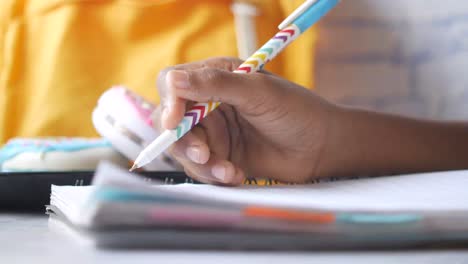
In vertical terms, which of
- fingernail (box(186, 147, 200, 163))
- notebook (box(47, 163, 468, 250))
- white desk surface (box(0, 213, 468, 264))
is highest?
fingernail (box(186, 147, 200, 163))

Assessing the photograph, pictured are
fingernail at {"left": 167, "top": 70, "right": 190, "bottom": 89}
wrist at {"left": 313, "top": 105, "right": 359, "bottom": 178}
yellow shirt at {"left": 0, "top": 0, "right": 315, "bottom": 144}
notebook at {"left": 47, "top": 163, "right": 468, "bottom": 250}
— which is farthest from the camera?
yellow shirt at {"left": 0, "top": 0, "right": 315, "bottom": 144}

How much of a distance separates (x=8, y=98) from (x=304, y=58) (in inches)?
16.6

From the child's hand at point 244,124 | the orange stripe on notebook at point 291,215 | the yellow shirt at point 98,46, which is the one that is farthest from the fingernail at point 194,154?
the yellow shirt at point 98,46

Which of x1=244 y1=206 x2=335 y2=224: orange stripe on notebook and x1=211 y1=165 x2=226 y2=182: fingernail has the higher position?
x1=211 y1=165 x2=226 y2=182: fingernail

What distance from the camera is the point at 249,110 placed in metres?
0.45

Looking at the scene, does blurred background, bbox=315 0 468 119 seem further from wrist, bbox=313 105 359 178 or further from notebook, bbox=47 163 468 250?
notebook, bbox=47 163 468 250

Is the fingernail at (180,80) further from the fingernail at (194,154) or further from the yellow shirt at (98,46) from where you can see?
the yellow shirt at (98,46)

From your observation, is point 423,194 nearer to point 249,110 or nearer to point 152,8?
point 249,110

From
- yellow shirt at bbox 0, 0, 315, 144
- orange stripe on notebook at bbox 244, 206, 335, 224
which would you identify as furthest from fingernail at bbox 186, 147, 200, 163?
yellow shirt at bbox 0, 0, 315, 144

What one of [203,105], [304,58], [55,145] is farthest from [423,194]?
[304,58]

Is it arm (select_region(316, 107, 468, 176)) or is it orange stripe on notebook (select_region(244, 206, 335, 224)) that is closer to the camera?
orange stripe on notebook (select_region(244, 206, 335, 224))

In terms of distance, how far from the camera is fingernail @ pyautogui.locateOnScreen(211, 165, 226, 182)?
0.45 metres

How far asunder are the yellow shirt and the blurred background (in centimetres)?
10

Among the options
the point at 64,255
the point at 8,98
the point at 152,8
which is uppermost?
the point at 152,8
